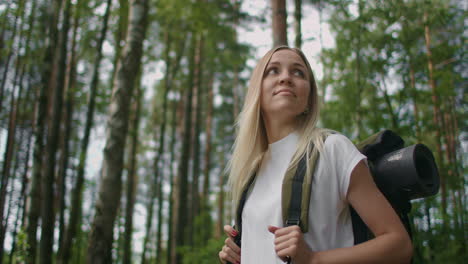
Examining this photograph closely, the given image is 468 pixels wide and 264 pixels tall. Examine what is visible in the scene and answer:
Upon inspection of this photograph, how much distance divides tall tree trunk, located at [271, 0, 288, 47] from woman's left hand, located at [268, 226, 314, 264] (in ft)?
10.0

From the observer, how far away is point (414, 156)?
1357 mm

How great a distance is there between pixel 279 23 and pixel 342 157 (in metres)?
3.00

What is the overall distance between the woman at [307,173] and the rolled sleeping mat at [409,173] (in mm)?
109

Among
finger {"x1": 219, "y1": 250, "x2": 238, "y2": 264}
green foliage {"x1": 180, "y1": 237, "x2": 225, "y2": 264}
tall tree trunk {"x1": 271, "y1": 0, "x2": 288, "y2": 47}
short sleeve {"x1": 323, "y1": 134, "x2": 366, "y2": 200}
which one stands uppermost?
tall tree trunk {"x1": 271, "y1": 0, "x2": 288, "y2": 47}

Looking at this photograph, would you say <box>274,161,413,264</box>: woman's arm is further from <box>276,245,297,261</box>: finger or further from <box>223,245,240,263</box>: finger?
<box>223,245,240,263</box>: finger

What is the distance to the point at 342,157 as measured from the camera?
4.77 feet

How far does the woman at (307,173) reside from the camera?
1314mm

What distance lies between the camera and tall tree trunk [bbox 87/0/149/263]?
4621 mm

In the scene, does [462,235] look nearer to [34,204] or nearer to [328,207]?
[328,207]

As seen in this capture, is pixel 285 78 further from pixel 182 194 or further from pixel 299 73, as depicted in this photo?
pixel 182 194

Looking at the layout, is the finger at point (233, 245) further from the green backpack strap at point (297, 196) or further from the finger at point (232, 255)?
the green backpack strap at point (297, 196)

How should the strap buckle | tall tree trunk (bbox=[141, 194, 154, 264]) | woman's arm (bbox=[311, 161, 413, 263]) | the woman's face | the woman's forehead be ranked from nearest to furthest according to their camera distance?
woman's arm (bbox=[311, 161, 413, 263]) < the strap buckle < the woman's face < the woman's forehead < tall tree trunk (bbox=[141, 194, 154, 264])

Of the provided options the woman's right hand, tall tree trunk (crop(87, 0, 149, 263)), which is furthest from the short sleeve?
tall tree trunk (crop(87, 0, 149, 263))

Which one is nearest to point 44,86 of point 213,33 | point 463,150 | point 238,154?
point 213,33
